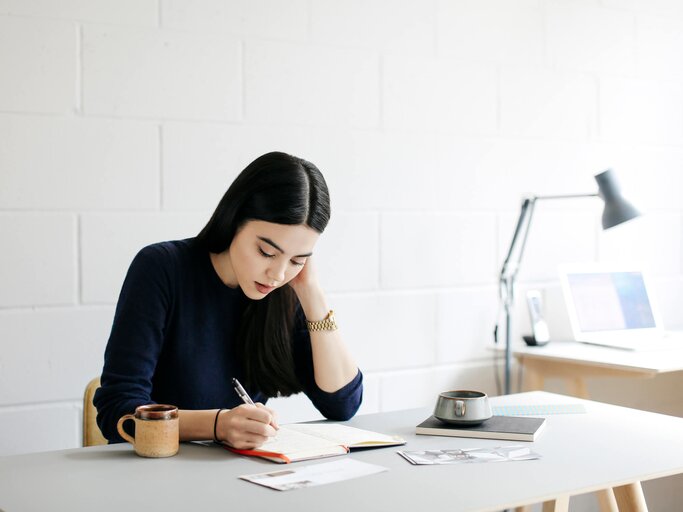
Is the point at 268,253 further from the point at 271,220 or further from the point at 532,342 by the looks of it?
the point at 532,342

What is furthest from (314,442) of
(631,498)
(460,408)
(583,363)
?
(583,363)

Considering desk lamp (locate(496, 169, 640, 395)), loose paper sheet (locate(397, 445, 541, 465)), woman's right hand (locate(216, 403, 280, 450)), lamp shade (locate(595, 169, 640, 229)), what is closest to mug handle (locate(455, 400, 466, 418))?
loose paper sheet (locate(397, 445, 541, 465))

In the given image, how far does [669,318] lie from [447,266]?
Result: 107cm

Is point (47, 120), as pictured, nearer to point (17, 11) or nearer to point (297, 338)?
point (17, 11)

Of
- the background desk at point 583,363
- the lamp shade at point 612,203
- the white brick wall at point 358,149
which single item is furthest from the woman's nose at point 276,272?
the lamp shade at point 612,203

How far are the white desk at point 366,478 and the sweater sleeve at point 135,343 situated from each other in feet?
0.30

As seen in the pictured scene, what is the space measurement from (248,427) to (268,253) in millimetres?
403

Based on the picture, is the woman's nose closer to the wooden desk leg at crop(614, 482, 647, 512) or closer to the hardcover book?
the hardcover book

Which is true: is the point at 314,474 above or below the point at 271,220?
below

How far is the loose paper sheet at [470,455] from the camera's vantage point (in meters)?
1.45

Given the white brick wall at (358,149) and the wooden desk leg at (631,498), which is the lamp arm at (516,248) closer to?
the white brick wall at (358,149)

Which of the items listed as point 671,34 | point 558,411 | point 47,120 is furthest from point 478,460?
point 671,34

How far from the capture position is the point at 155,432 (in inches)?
57.1

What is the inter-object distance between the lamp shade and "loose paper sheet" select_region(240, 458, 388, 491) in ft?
5.18
